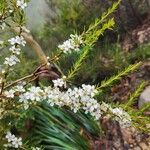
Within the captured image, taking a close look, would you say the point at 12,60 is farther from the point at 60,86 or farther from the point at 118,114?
the point at 118,114

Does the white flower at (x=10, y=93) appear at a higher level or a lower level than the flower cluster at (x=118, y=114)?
higher

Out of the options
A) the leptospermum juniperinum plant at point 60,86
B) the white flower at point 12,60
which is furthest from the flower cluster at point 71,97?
the white flower at point 12,60

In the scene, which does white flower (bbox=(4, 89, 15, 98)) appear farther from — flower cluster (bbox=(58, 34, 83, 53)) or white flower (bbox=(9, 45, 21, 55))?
Result: flower cluster (bbox=(58, 34, 83, 53))

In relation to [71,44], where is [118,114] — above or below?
below

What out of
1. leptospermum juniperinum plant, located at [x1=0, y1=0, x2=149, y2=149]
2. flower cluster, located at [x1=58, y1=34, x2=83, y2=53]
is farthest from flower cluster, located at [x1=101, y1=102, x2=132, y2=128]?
flower cluster, located at [x1=58, y1=34, x2=83, y2=53]

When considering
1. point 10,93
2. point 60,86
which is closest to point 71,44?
point 60,86

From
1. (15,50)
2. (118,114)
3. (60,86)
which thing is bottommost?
(118,114)

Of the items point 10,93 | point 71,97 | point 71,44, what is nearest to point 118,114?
point 71,97

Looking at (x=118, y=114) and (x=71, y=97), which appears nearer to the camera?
(x=71, y=97)

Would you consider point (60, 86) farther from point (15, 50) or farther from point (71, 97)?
point (15, 50)

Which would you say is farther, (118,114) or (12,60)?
(118,114)

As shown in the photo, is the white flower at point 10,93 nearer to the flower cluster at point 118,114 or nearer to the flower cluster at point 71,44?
the flower cluster at point 71,44

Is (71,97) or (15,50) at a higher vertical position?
(15,50)
